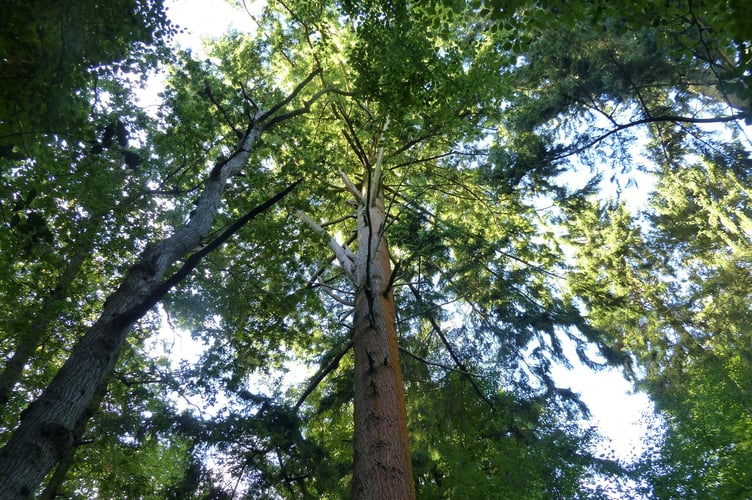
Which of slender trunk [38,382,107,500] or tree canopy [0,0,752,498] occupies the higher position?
tree canopy [0,0,752,498]

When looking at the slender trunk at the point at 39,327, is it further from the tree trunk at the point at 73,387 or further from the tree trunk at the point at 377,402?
the tree trunk at the point at 377,402

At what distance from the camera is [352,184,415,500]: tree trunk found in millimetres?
3875

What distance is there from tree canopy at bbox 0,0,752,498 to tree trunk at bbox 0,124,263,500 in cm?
2

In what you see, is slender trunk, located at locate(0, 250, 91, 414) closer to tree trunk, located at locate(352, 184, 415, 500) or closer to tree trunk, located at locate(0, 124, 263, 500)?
tree trunk, located at locate(0, 124, 263, 500)

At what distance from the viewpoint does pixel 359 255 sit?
6.74m

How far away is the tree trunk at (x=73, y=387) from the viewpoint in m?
2.52

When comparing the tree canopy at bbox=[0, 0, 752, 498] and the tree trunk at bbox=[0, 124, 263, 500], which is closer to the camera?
the tree trunk at bbox=[0, 124, 263, 500]

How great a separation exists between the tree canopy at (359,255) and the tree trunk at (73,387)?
22mm

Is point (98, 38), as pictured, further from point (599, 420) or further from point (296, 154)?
point (599, 420)

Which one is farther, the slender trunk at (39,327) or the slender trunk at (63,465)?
the slender trunk at (63,465)

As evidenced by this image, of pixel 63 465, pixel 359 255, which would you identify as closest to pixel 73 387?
pixel 359 255

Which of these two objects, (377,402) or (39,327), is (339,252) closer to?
(377,402)

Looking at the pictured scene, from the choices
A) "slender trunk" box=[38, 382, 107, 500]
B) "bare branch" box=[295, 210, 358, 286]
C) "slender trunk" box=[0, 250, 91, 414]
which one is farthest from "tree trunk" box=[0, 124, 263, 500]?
"slender trunk" box=[38, 382, 107, 500]

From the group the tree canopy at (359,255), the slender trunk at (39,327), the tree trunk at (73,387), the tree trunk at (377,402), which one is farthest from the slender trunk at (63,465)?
the tree trunk at (377,402)
